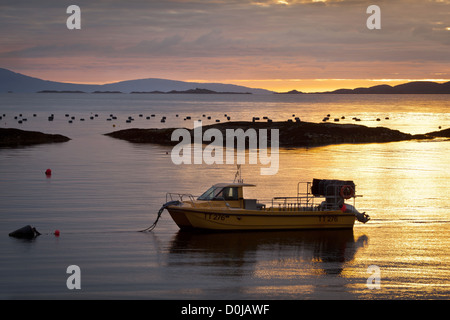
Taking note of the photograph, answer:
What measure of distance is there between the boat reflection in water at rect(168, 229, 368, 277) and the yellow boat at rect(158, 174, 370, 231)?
0.40 metres

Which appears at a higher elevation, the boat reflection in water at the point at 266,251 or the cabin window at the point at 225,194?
the cabin window at the point at 225,194

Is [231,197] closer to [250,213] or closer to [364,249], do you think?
[250,213]

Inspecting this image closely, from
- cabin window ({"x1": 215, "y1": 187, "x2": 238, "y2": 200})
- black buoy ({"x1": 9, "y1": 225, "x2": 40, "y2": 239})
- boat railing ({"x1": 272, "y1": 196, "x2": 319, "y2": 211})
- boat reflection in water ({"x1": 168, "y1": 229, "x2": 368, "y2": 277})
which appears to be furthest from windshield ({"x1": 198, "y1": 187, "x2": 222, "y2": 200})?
black buoy ({"x1": 9, "y1": 225, "x2": 40, "y2": 239})

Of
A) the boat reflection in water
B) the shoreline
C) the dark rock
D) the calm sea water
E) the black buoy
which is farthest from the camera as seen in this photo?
the shoreline

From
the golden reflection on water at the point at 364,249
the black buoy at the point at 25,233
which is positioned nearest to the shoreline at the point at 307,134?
the golden reflection on water at the point at 364,249

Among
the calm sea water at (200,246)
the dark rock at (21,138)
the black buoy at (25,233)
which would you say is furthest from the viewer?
the dark rock at (21,138)

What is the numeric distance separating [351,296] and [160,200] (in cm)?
2303

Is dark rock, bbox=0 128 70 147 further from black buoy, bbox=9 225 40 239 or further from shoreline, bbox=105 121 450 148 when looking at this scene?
black buoy, bbox=9 225 40 239

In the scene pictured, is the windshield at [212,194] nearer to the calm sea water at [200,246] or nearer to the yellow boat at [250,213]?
the yellow boat at [250,213]

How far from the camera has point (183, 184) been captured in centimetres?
5288

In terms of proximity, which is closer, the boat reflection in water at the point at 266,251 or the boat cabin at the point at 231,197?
the boat reflection in water at the point at 266,251

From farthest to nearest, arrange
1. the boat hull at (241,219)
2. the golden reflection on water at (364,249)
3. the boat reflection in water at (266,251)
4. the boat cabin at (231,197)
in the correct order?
the boat cabin at (231,197) → the boat hull at (241,219) → the boat reflection in water at (266,251) → the golden reflection on water at (364,249)

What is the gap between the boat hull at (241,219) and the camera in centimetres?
3309

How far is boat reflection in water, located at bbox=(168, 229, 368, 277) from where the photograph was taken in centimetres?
2758
